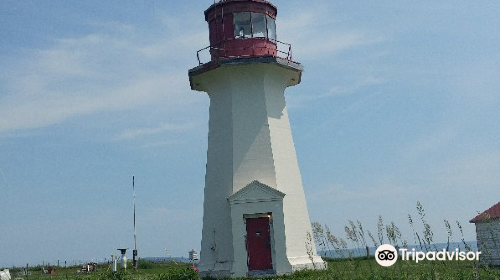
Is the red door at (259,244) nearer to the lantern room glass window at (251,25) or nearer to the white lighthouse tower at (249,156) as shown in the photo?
the white lighthouse tower at (249,156)

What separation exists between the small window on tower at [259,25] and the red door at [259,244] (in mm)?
7202

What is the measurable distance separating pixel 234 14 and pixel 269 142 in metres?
5.19

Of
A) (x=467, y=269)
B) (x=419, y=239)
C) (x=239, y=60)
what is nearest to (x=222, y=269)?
(x=239, y=60)

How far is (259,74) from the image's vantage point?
19.9 meters

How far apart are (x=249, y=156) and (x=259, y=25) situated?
5.30 meters

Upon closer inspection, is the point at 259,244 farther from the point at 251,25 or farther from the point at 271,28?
the point at 271,28

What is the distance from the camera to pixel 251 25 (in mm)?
20281

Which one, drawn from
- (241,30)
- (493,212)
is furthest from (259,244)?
(493,212)

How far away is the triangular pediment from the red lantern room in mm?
5027

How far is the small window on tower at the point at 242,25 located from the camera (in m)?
20.1

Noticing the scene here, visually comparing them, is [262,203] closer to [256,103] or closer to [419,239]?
[256,103]

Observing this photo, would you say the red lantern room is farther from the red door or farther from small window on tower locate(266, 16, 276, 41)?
the red door

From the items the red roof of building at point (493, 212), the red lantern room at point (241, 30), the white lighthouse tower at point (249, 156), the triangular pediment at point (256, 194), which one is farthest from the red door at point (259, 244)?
the red roof of building at point (493, 212)

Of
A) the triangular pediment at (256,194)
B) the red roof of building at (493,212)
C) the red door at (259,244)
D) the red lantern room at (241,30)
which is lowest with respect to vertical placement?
the red door at (259,244)
